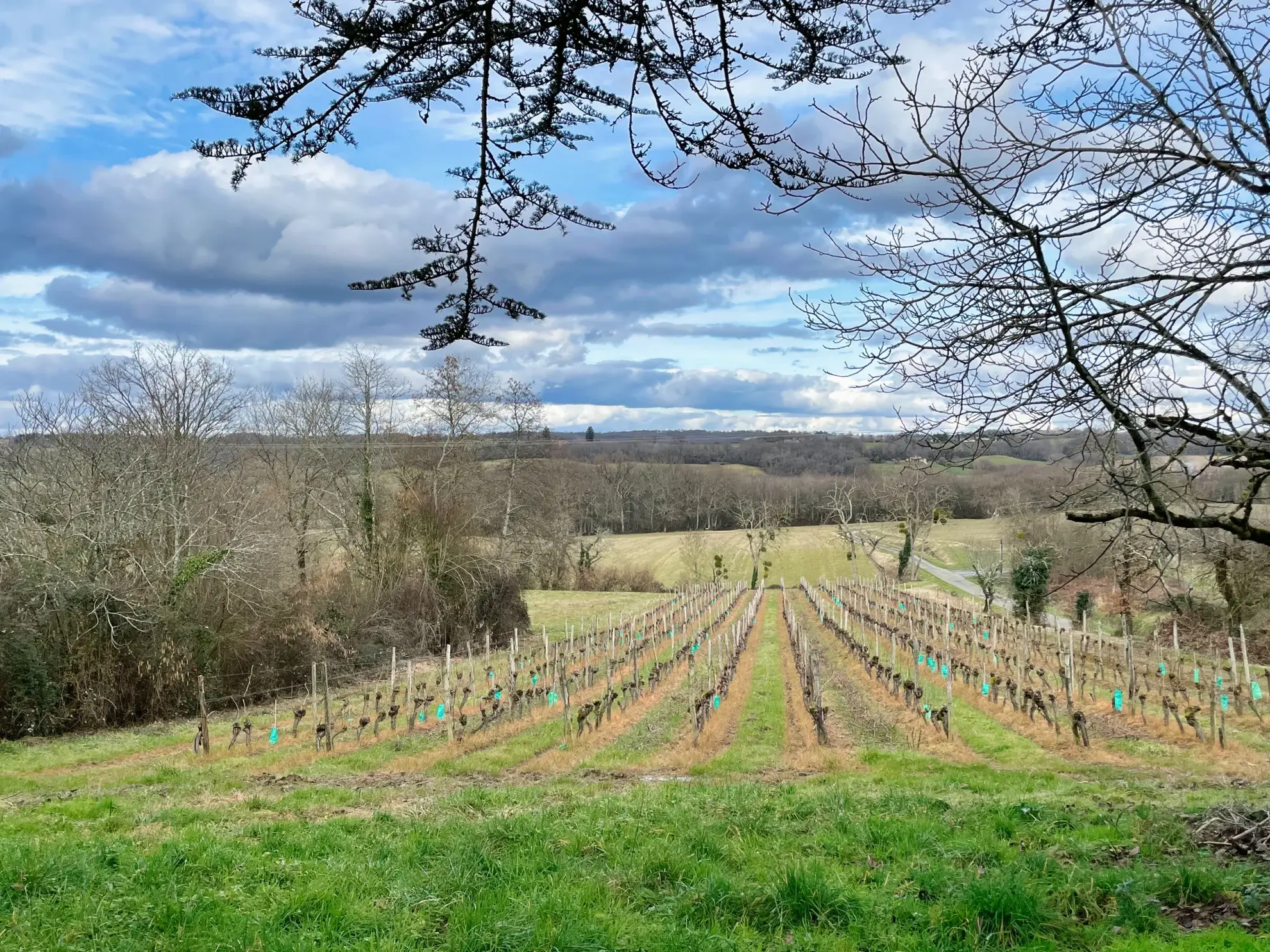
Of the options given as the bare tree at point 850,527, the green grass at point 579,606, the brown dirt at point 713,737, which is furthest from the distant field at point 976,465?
the bare tree at point 850,527

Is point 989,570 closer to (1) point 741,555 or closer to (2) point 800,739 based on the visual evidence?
(2) point 800,739

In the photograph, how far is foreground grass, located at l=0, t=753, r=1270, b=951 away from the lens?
12.0 ft

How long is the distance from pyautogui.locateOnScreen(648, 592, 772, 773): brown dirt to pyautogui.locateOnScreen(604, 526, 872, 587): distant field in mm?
32260

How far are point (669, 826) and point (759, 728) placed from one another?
9060 millimetres

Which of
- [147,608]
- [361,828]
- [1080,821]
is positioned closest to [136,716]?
[147,608]

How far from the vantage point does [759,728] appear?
14164 millimetres

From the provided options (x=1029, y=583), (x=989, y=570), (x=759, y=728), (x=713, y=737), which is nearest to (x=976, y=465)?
(x=713, y=737)

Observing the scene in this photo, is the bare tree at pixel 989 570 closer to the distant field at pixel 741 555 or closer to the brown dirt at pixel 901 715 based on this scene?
the brown dirt at pixel 901 715

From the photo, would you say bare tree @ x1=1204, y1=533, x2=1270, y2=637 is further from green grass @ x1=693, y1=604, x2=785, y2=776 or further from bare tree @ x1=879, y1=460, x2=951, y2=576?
bare tree @ x1=879, y1=460, x2=951, y2=576

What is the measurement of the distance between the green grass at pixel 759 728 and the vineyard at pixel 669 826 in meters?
0.10

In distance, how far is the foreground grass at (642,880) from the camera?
365cm

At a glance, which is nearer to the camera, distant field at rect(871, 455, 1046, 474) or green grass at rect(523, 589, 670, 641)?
distant field at rect(871, 455, 1046, 474)

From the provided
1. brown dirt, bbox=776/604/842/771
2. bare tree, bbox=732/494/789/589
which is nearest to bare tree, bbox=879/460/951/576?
bare tree, bbox=732/494/789/589

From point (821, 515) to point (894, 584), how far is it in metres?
27.8
